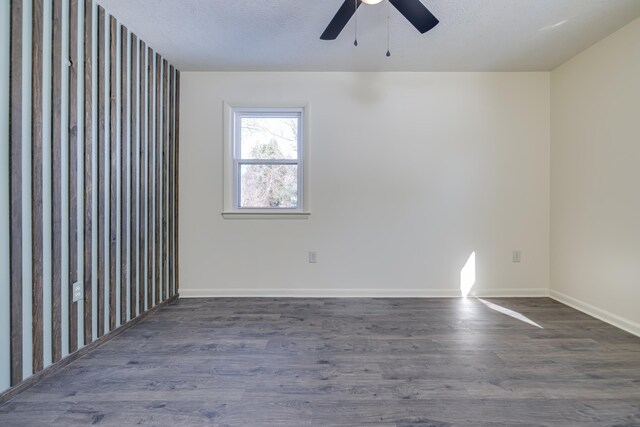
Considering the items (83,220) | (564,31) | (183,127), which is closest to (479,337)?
(564,31)

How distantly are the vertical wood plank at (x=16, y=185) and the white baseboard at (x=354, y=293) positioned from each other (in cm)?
158

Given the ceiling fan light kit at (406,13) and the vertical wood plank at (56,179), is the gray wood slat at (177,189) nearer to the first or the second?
the vertical wood plank at (56,179)

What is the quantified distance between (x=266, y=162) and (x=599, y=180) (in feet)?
10.0

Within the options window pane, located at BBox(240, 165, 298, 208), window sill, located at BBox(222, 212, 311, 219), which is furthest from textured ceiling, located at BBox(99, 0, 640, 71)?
window sill, located at BBox(222, 212, 311, 219)

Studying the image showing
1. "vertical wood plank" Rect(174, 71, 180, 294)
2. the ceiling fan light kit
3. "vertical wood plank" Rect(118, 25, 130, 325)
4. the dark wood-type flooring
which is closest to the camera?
the dark wood-type flooring

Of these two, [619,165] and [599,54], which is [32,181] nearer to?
[619,165]

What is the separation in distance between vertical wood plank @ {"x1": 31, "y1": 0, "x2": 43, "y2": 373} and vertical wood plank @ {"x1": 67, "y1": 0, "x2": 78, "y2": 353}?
7.4 inches

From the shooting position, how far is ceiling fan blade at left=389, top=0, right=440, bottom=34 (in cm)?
156

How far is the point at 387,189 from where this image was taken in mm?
3025

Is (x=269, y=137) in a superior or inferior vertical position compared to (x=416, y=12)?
inferior

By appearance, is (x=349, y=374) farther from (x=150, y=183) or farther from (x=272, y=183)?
(x=150, y=183)

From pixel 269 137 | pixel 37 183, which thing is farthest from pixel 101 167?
pixel 269 137

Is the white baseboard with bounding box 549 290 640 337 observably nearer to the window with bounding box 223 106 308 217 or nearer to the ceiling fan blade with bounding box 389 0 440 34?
the ceiling fan blade with bounding box 389 0 440 34

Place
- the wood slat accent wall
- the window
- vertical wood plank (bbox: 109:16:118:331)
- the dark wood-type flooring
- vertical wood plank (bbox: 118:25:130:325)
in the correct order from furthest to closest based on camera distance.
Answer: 1. the window
2. vertical wood plank (bbox: 118:25:130:325)
3. vertical wood plank (bbox: 109:16:118:331)
4. the wood slat accent wall
5. the dark wood-type flooring
